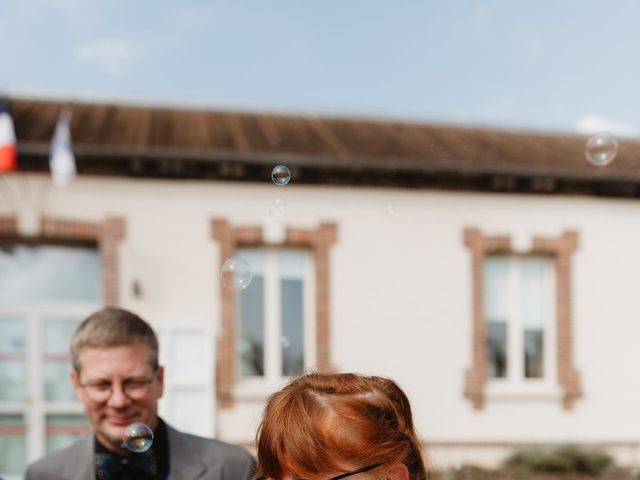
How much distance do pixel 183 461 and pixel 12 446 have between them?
Result: 7125mm

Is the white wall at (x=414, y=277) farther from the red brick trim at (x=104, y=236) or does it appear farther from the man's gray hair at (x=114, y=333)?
the man's gray hair at (x=114, y=333)

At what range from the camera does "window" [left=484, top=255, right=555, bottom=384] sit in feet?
31.5

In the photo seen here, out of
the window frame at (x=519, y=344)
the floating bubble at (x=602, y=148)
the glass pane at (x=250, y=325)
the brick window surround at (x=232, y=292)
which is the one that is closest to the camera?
the floating bubble at (x=602, y=148)

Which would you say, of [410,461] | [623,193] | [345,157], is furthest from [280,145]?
[410,461]

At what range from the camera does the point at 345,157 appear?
934 centimetres

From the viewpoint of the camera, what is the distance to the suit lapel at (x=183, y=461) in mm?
2270

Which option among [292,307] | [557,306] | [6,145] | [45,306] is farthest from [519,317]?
[6,145]

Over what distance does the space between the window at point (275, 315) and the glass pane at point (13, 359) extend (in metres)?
2.64

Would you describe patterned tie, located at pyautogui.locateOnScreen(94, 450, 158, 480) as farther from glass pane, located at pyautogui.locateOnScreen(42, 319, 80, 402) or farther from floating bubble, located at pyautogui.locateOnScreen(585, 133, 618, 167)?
glass pane, located at pyautogui.locateOnScreen(42, 319, 80, 402)

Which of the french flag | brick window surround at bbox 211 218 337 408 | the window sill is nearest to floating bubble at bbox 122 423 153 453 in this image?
brick window surround at bbox 211 218 337 408

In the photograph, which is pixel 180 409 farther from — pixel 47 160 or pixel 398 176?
pixel 398 176

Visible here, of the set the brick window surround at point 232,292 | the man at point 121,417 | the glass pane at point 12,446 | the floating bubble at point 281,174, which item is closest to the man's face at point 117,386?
the man at point 121,417

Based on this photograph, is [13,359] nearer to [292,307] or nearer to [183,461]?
[292,307]

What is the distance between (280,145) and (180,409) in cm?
378
